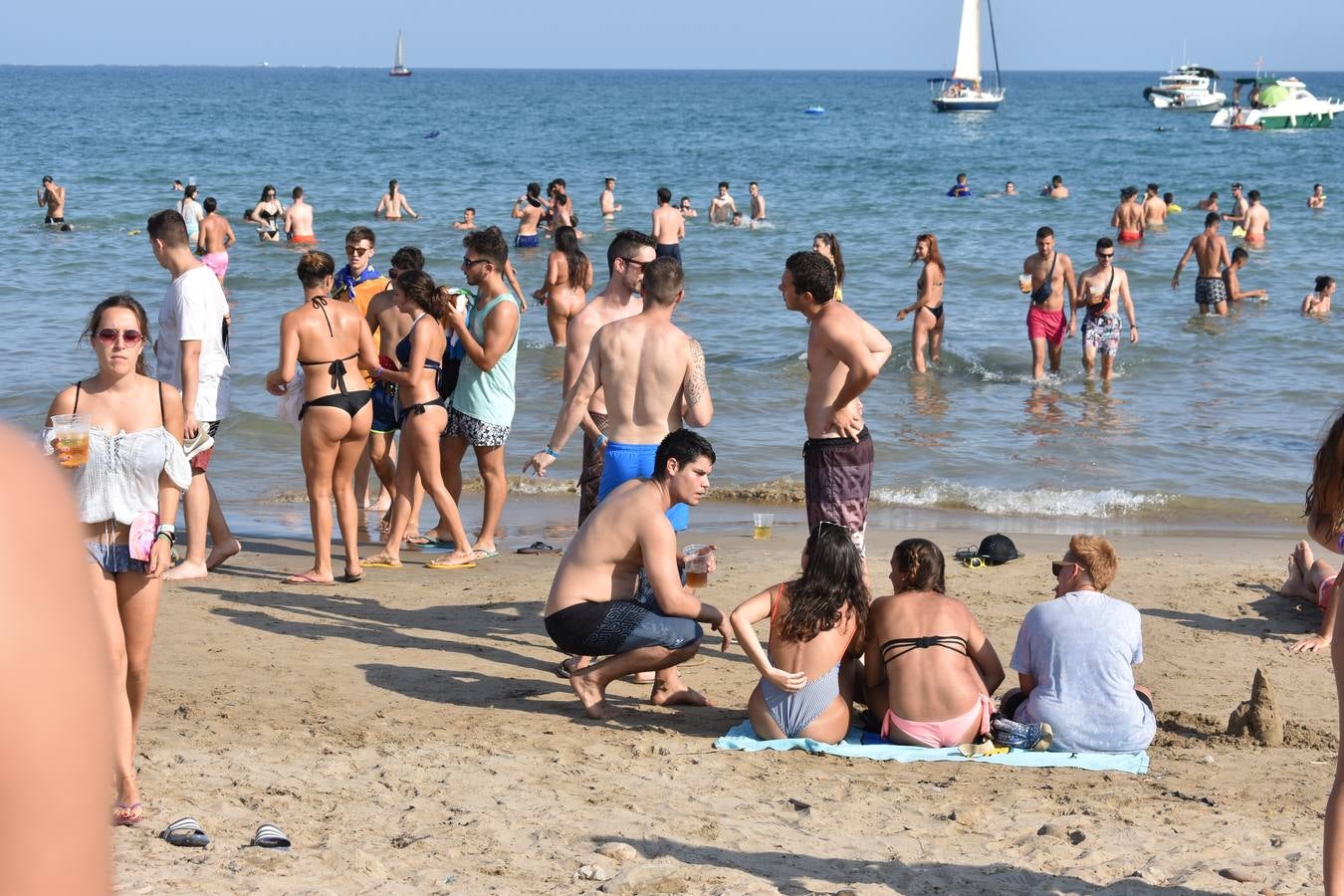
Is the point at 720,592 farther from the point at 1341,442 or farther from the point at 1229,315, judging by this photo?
the point at 1229,315

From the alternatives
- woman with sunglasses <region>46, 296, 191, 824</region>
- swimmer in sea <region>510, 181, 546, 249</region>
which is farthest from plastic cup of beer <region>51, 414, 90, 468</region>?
swimmer in sea <region>510, 181, 546, 249</region>

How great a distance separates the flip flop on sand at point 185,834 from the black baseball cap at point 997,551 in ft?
16.0

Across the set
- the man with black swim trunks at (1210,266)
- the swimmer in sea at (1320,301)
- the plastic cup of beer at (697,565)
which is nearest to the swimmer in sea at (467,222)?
the man with black swim trunks at (1210,266)

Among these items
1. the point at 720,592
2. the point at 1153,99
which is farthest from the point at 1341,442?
the point at 1153,99

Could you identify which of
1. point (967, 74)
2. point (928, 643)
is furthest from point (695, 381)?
point (967, 74)

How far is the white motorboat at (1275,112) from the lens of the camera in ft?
206

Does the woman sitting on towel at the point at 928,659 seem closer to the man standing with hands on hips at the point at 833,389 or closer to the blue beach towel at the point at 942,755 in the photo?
the blue beach towel at the point at 942,755

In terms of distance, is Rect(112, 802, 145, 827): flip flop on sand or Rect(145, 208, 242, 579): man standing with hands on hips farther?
Rect(145, 208, 242, 579): man standing with hands on hips

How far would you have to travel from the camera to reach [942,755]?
5254mm

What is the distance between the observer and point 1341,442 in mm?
3285

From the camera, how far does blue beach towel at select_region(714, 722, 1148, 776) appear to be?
520cm

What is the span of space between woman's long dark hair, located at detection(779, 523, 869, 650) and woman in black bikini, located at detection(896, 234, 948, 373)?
8.53m

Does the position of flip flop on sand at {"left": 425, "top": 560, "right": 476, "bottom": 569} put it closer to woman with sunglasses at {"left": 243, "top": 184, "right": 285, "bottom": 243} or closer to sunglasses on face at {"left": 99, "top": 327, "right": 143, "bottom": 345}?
sunglasses on face at {"left": 99, "top": 327, "right": 143, "bottom": 345}

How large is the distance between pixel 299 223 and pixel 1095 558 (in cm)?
1999
